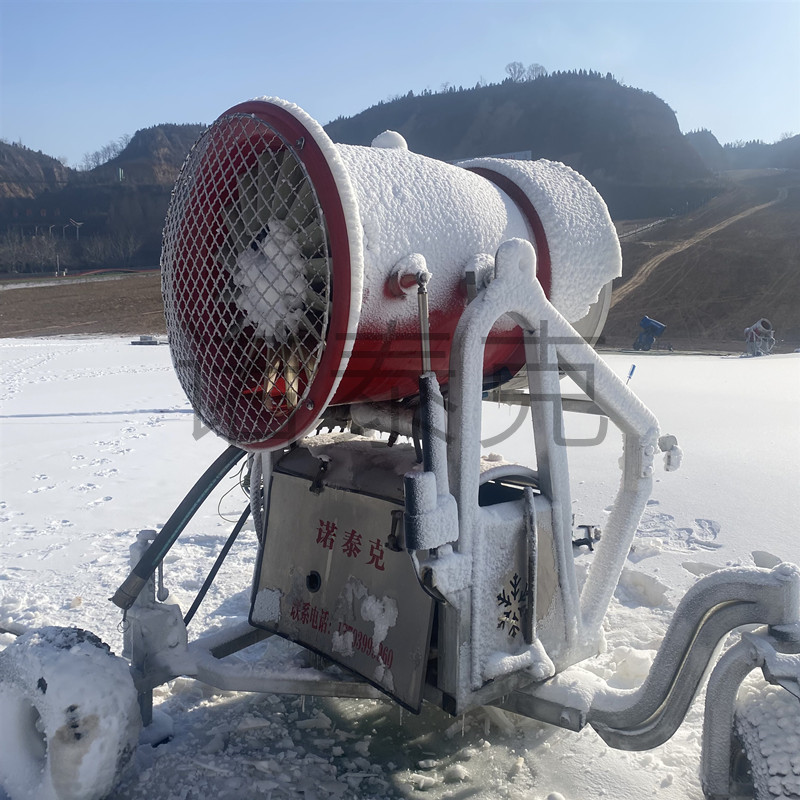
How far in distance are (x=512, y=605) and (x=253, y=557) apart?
2.38 metres

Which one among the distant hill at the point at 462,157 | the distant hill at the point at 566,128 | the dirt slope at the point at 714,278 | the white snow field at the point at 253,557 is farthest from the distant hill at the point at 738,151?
the white snow field at the point at 253,557

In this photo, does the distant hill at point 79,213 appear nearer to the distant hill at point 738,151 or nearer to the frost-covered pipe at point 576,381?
the frost-covered pipe at point 576,381

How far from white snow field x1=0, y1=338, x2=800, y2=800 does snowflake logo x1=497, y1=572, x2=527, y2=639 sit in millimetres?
559

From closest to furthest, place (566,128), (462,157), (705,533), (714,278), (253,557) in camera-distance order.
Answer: (253,557) → (705,533) → (714,278) → (566,128) → (462,157)

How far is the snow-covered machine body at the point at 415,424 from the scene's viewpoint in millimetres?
2078

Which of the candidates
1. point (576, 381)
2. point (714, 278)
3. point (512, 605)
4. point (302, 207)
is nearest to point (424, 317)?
point (302, 207)

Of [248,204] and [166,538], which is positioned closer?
[248,204]

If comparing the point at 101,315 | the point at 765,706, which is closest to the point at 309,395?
the point at 765,706

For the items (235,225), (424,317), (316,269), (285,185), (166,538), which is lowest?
(166,538)

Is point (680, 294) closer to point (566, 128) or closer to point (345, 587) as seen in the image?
point (345, 587)

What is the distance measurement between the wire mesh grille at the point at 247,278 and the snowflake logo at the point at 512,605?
82cm

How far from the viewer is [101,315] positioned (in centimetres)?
2770

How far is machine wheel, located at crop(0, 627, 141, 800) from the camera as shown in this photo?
219cm

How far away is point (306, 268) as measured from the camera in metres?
2.08
